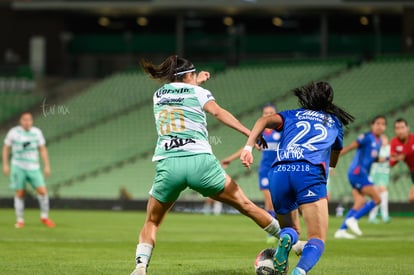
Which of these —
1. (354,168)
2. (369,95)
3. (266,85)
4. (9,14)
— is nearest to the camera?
(354,168)

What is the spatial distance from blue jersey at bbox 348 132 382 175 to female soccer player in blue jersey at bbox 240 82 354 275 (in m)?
9.78

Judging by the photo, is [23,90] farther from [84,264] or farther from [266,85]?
[84,264]

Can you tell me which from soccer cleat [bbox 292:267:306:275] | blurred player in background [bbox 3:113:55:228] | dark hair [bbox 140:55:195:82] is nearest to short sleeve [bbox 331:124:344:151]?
soccer cleat [bbox 292:267:306:275]

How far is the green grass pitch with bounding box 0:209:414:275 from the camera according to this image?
12555mm

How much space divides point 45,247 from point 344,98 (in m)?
25.2

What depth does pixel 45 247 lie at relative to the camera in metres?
A: 15.9

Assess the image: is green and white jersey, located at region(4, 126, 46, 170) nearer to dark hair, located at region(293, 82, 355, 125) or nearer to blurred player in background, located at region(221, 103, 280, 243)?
blurred player in background, located at region(221, 103, 280, 243)

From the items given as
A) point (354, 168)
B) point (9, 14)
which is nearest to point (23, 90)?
point (9, 14)

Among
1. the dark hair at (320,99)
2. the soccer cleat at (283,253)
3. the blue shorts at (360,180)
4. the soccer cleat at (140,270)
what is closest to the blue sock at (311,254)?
the soccer cleat at (283,253)

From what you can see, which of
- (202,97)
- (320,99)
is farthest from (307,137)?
(202,97)

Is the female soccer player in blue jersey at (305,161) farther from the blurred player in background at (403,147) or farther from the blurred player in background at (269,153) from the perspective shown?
the blurred player in background at (403,147)

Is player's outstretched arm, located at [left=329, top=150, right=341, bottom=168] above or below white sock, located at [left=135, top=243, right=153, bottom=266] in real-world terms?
above

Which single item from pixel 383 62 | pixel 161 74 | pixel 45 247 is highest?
pixel 383 62

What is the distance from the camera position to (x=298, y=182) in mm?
10289
